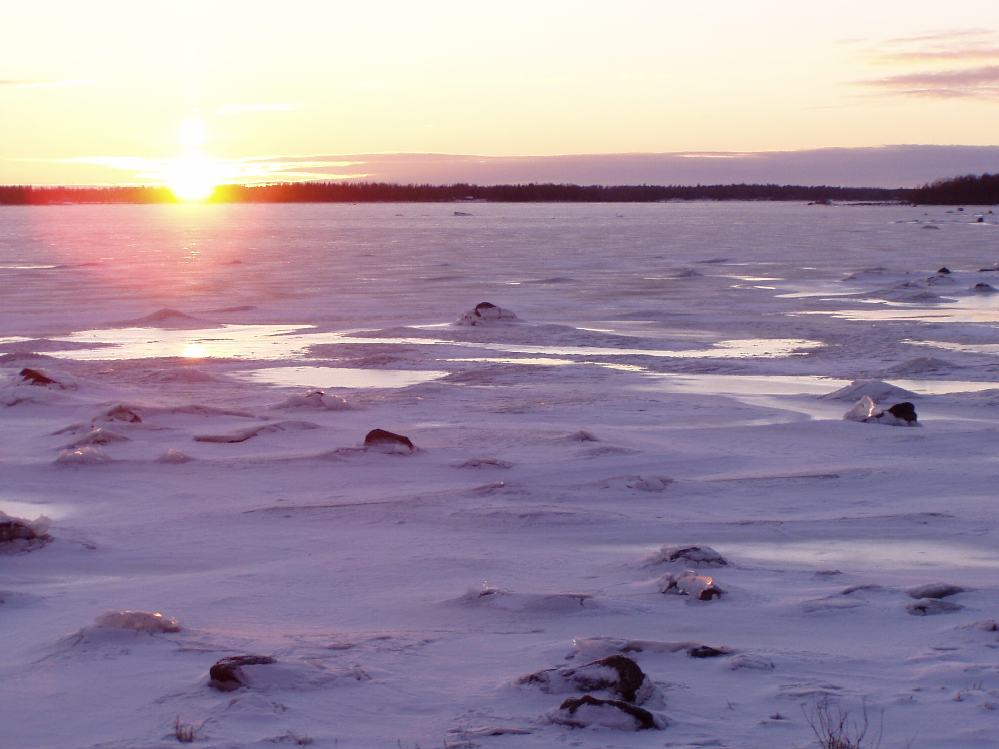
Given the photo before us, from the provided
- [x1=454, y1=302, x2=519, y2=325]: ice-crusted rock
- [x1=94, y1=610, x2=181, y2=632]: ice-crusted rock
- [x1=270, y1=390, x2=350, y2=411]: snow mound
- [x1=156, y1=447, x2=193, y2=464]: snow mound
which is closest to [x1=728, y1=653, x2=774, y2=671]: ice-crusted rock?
[x1=94, y1=610, x2=181, y2=632]: ice-crusted rock

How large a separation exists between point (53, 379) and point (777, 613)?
6.75 meters

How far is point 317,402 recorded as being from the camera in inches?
304

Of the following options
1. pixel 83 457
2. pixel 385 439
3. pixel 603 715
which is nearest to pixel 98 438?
pixel 83 457

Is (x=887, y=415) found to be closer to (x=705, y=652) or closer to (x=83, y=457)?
(x=705, y=652)

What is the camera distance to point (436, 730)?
2.80 meters

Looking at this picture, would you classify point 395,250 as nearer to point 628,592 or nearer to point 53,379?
point 53,379

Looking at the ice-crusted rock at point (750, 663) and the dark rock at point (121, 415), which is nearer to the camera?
the ice-crusted rock at point (750, 663)

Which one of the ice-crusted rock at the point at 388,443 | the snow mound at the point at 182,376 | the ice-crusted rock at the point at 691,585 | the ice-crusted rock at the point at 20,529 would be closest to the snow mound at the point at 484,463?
the ice-crusted rock at the point at 388,443

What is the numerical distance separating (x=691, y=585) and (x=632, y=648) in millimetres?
652

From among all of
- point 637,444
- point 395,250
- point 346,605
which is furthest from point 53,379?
point 395,250

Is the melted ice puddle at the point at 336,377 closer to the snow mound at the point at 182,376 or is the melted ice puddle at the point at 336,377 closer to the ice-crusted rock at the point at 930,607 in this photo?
the snow mound at the point at 182,376

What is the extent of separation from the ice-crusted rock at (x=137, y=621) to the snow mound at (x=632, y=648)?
4.63ft

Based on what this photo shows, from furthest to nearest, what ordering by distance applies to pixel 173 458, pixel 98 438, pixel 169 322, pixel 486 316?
pixel 169 322, pixel 486 316, pixel 98 438, pixel 173 458

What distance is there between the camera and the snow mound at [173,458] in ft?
20.2
